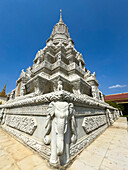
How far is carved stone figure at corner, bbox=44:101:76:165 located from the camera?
180 cm

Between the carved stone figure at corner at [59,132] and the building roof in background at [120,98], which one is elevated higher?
the building roof in background at [120,98]

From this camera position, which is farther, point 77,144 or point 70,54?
point 70,54

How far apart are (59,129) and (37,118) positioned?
4.27 feet

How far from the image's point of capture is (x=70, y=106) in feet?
7.50

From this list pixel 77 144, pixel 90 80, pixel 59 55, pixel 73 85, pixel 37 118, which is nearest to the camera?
A: pixel 77 144

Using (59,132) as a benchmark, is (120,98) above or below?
above

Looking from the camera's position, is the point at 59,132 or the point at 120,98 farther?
the point at 120,98

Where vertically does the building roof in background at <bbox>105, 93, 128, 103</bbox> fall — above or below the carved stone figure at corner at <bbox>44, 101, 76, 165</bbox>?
above

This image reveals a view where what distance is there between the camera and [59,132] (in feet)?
6.10

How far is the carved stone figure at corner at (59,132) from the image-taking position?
1804 mm

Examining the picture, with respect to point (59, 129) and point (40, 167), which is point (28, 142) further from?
point (59, 129)

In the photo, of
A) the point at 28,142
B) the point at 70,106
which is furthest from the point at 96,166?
the point at 28,142

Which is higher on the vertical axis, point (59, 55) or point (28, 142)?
point (59, 55)

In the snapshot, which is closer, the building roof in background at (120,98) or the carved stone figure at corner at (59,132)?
the carved stone figure at corner at (59,132)
